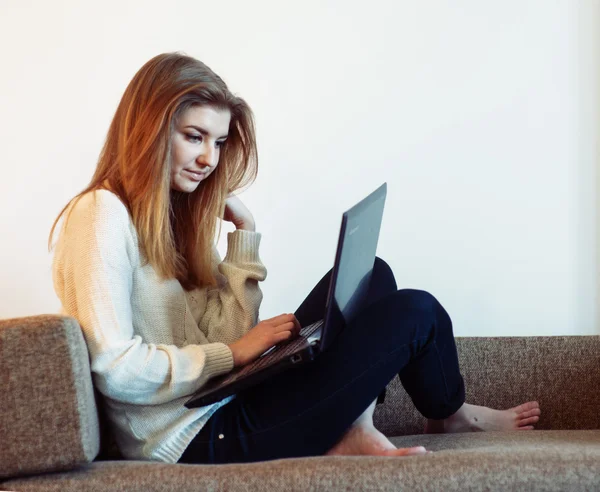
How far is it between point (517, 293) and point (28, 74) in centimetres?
152

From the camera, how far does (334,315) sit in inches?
52.6

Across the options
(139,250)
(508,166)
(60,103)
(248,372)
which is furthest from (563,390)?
(60,103)

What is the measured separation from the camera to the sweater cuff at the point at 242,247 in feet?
5.86

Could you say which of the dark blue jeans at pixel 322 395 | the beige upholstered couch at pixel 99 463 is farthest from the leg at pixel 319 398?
the beige upholstered couch at pixel 99 463

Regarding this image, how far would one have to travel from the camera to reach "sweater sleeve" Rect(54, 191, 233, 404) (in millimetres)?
1292

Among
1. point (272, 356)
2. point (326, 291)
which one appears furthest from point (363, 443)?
point (326, 291)

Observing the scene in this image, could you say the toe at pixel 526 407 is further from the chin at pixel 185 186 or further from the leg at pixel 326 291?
the chin at pixel 185 186

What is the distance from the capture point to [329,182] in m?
2.34

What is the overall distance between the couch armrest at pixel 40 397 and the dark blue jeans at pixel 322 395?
260 mm

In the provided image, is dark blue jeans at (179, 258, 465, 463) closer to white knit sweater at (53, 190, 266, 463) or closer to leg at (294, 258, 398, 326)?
white knit sweater at (53, 190, 266, 463)

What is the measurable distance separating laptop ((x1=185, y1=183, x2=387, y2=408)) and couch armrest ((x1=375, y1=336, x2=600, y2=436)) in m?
0.53

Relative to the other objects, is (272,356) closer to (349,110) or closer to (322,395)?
(322,395)

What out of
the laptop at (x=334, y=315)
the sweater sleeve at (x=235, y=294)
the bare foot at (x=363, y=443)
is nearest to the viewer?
the laptop at (x=334, y=315)

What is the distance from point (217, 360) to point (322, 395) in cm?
19
